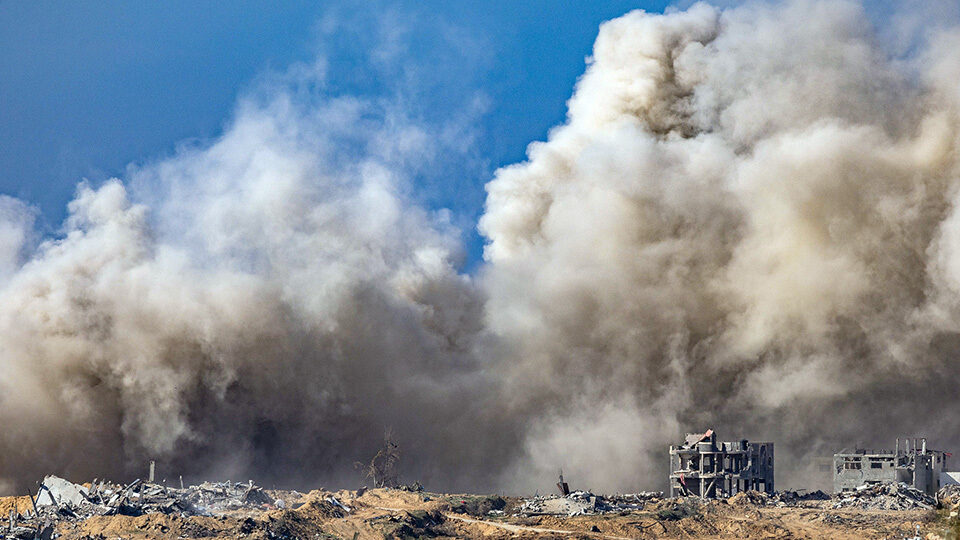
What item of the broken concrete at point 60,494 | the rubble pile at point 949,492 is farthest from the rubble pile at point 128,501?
the rubble pile at point 949,492

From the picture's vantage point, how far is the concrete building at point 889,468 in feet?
195

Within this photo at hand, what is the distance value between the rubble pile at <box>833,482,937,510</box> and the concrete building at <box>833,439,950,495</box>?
5.48ft

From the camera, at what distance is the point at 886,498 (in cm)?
5531

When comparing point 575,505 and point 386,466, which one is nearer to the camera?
point 575,505

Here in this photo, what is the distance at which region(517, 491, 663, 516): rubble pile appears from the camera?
5319 cm

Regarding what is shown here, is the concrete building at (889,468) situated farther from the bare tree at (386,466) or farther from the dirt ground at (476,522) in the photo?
the bare tree at (386,466)

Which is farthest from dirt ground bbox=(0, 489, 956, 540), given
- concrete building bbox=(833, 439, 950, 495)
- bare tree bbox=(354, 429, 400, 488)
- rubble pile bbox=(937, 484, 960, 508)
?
bare tree bbox=(354, 429, 400, 488)

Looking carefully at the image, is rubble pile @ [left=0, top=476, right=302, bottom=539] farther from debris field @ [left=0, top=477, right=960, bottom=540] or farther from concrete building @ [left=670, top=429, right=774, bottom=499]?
concrete building @ [left=670, top=429, right=774, bottom=499]

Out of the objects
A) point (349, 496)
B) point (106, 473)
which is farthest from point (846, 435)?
point (106, 473)

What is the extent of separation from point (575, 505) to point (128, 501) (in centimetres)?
1589

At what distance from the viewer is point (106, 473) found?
5969 centimetres

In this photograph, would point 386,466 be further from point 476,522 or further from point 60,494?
point 60,494

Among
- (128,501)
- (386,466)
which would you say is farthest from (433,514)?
(386,466)

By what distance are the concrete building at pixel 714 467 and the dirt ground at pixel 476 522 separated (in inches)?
166
